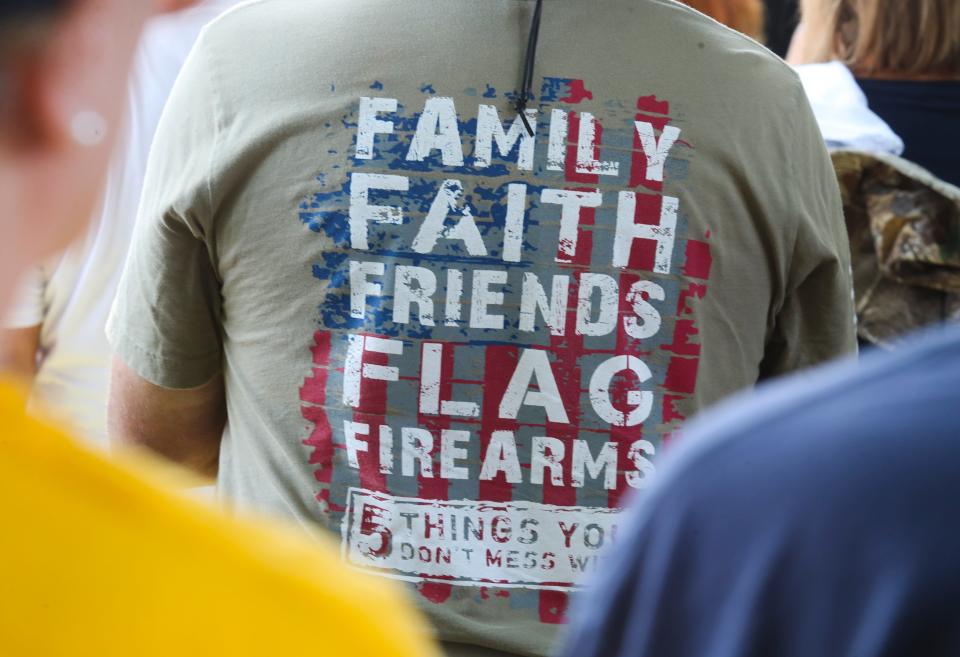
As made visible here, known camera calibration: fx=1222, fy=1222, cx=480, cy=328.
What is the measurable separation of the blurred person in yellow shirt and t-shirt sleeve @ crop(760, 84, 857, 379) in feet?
2.99

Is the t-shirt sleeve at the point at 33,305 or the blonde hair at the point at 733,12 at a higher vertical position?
the blonde hair at the point at 733,12

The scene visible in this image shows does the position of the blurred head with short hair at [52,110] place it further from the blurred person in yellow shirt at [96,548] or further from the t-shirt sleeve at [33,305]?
the t-shirt sleeve at [33,305]

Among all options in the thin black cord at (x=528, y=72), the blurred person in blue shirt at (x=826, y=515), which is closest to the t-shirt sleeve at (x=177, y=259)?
the thin black cord at (x=528, y=72)

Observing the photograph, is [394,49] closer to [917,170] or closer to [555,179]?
[555,179]

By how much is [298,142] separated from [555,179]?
263 millimetres

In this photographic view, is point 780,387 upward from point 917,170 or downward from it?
upward

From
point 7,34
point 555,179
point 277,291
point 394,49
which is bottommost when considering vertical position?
point 277,291

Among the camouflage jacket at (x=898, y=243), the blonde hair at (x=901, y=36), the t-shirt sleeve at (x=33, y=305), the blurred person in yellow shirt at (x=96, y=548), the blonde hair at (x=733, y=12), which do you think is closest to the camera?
the blurred person in yellow shirt at (x=96, y=548)

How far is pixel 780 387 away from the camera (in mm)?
538

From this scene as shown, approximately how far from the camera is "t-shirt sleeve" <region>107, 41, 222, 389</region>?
126 cm

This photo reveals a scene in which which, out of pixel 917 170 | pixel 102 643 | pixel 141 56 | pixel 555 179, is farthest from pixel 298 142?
pixel 917 170

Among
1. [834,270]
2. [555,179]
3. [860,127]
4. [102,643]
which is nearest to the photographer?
[102,643]

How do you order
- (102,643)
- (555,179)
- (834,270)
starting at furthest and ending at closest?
(834,270) → (555,179) → (102,643)

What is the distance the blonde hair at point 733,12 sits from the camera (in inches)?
65.1
